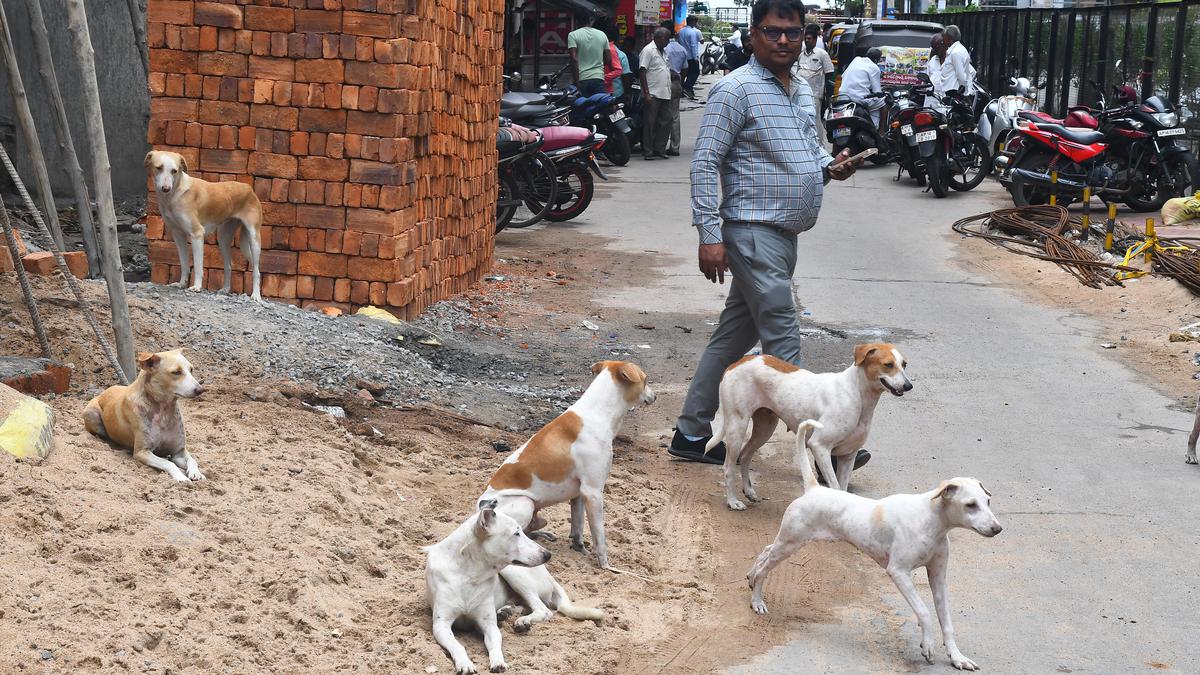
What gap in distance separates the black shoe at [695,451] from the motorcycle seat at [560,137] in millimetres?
7648

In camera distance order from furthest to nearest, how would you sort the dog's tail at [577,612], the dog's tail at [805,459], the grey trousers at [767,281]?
1. the grey trousers at [767,281]
2. the dog's tail at [805,459]
3. the dog's tail at [577,612]

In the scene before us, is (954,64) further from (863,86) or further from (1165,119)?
(1165,119)

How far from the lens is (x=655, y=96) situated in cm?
2027

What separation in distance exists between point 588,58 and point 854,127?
4165 millimetres

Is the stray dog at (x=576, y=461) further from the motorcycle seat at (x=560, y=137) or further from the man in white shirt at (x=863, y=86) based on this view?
the man in white shirt at (x=863, y=86)

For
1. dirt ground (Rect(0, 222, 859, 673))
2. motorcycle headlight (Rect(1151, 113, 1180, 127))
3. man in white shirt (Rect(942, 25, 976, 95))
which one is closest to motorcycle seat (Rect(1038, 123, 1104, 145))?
motorcycle headlight (Rect(1151, 113, 1180, 127))

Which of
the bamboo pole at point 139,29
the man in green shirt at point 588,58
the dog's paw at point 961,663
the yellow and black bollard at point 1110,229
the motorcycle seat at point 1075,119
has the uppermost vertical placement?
the man in green shirt at point 588,58

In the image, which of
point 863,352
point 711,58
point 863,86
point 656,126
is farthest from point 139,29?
point 711,58

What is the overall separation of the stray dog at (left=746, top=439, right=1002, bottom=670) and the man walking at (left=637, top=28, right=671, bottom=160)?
53.1 ft

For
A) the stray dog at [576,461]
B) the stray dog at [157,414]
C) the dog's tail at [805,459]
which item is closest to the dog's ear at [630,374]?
the stray dog at [576,461]

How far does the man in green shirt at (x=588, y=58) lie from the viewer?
19266 mm

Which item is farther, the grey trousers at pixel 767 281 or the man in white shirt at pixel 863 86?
the man in white shirt at pixel 863 86

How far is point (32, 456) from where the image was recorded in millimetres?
4430

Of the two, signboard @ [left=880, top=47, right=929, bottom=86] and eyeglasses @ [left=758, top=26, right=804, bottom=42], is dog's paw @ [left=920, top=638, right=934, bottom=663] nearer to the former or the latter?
eyeglasses @ [left=758, top=26, right=804, bottom=42]
